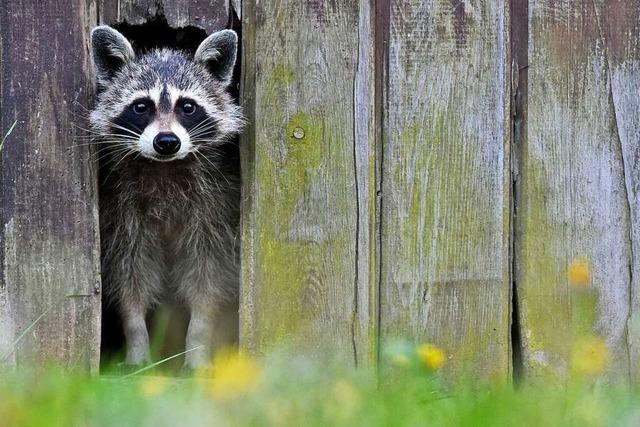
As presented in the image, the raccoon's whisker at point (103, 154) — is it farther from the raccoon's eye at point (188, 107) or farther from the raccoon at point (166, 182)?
the raccoon's eye at point (188, 107)

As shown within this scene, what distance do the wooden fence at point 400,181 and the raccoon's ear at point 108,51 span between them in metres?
0.08

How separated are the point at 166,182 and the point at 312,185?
2.78 feet

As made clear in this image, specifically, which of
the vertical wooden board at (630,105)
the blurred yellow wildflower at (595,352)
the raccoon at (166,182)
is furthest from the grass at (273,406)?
the raccoon at (166,182)

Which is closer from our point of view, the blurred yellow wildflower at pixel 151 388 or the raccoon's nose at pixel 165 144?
the blurred yellow wildflower at pixel 151 388

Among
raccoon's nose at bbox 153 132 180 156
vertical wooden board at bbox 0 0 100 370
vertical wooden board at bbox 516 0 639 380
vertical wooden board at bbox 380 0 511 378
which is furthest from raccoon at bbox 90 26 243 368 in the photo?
vertical wooden board at bbox 516 0 639 380

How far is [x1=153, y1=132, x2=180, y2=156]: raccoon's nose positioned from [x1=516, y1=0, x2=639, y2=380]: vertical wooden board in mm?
1517

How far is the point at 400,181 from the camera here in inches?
189

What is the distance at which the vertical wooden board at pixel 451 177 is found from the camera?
4.77 meters

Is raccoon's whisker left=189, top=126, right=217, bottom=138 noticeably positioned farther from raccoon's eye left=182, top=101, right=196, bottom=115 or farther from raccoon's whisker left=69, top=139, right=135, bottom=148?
raccoon's whisker left=69, top=139, right=135, bottom=148

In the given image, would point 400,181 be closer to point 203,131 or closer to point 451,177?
point 451,177

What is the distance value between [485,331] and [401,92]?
1.09 metres

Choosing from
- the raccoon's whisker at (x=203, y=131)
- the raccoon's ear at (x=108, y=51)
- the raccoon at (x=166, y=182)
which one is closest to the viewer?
the raccoon's ear at (x=108, y=51)

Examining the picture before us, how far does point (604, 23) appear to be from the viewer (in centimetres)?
479

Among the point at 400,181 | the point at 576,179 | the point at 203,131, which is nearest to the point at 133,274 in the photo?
the point at 203,131
